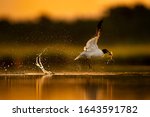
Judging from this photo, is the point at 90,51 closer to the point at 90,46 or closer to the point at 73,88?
the point at 90,46

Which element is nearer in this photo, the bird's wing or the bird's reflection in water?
the bird's reflection in water

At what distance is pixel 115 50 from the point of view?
14742 millimetres

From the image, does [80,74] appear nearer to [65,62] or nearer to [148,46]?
[65,62]

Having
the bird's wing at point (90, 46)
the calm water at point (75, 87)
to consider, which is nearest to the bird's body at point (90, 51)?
the bird's wing at point (90, 46)

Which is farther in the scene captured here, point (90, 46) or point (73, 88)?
point (90, 46)

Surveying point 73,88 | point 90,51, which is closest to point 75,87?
point 73,88

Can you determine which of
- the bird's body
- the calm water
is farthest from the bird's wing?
the calm water

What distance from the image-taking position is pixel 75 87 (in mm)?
11367

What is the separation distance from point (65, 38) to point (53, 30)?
0.27 metres

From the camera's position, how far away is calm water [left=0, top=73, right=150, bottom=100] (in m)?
10.8

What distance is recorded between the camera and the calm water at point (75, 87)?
10.8 meters

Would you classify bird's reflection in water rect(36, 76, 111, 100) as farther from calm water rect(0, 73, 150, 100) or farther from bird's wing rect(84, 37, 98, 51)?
bird's wing rect(84, 37, 98, 51)

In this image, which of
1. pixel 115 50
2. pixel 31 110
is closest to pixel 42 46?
pixel 115 50

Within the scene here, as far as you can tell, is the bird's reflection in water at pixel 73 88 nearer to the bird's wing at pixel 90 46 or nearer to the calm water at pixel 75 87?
the calm water at pixel 75 87
